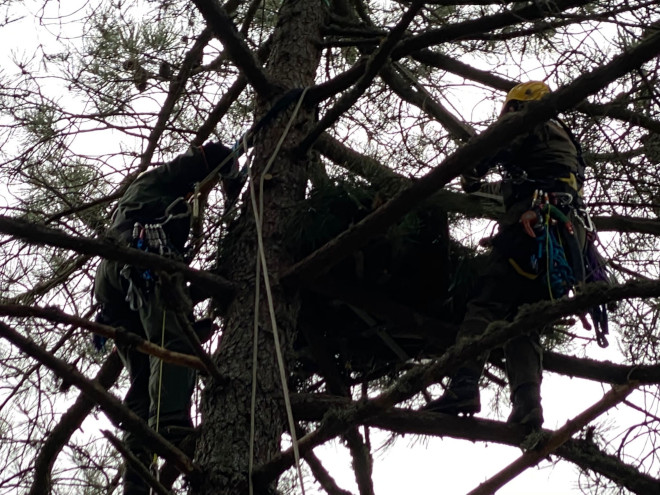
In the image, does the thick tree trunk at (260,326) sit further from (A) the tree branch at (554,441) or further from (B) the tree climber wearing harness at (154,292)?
(A) the tree branch at (554,441)

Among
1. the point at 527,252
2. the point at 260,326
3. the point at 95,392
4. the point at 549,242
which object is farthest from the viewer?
the point at 527,252

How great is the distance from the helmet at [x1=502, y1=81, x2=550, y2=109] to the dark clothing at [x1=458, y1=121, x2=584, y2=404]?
0.18 meters

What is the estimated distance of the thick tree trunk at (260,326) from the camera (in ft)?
8.77

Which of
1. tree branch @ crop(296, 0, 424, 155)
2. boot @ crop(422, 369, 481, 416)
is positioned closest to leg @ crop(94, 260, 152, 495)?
tree branch @ crop(296, 0, 424, 155)

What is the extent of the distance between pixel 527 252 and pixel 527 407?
22.7 inches

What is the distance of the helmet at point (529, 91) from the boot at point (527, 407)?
116 centimetres

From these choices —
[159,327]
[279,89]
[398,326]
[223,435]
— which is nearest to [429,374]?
[223,435]

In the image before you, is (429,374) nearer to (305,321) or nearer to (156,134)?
(305,321)

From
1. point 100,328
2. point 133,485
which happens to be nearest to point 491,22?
point 100,328

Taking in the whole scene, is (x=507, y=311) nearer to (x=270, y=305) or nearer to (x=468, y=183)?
(x=468, y=183)

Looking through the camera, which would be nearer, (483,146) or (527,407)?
(483,146)

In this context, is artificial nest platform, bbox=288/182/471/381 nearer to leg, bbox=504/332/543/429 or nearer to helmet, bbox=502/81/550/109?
leg, bbox=504/332/543/429

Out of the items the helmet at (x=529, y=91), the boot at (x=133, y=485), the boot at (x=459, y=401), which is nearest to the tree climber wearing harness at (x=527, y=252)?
the boot at (x=459, y=401)

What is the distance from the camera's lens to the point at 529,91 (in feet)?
11.8
